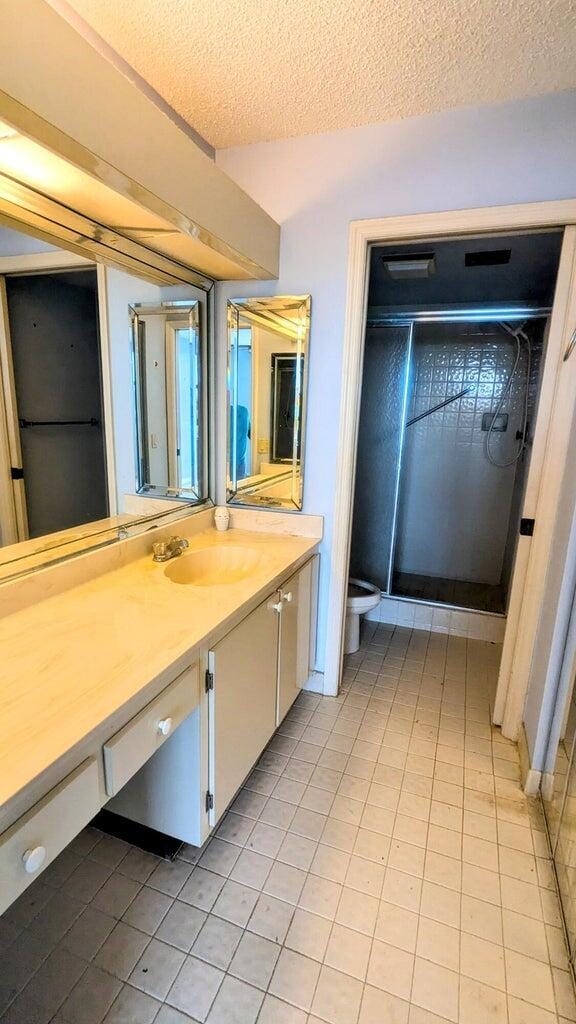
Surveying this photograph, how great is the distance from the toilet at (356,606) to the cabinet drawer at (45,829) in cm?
173

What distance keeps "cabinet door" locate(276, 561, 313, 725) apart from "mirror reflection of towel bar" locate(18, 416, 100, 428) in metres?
0.85

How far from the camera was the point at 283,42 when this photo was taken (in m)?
1.36

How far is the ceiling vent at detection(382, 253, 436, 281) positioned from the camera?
7.16 ft

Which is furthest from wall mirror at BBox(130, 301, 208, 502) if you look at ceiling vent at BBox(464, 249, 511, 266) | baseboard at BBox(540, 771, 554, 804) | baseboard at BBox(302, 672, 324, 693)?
baseboard at BBox(540, 771, 554, 804)

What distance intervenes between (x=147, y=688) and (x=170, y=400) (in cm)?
131

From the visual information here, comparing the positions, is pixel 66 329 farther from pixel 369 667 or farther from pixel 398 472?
pixel 398 472

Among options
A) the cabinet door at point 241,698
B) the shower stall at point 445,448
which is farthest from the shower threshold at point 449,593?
the cabinet door at point 241,698

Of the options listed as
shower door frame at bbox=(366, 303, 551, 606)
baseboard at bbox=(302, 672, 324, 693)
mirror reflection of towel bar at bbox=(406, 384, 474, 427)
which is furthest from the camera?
mirror reflection of towel bar at bbox=(406, 384, 474, 427)

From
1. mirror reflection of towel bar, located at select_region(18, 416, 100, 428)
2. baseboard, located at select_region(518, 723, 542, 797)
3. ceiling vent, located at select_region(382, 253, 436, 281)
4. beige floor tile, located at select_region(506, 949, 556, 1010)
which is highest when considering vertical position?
ceiling vent, located at select_region(382, 253, 436, 281)

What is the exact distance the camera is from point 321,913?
1265 mm

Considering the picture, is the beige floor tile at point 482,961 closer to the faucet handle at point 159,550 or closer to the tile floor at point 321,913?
the tile floor at point 321,913

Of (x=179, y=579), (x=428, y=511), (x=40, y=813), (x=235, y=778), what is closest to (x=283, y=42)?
(x=179, y=579)

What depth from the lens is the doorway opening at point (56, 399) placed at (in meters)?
1.27

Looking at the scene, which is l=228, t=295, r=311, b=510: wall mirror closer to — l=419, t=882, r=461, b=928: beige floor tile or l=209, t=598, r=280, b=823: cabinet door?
l=209, t=598, r=280, b=823: cabinet door
